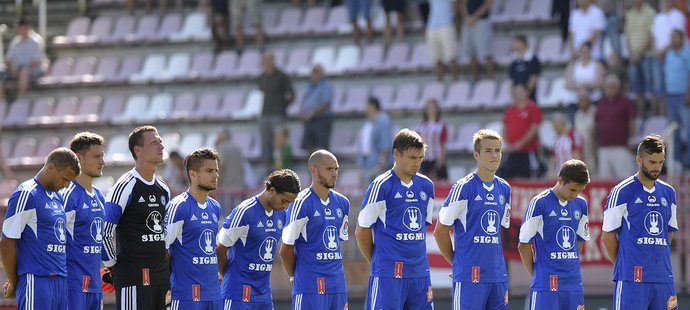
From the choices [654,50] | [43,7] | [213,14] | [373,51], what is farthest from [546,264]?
[43,7]

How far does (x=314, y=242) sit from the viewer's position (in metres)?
13.5

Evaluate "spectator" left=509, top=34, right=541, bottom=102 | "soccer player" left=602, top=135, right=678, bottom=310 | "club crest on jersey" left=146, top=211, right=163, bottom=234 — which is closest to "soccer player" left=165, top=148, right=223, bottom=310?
"club crest on jersey" left=146, top=211, right=163, bottom=234

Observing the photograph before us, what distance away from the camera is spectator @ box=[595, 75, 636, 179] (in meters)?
21.2

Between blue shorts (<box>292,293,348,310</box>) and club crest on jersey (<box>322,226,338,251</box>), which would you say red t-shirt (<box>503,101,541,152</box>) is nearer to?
club crest on jersey (<box>322,226,338,251</box>)

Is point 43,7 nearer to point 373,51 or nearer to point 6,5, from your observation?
point 6,5

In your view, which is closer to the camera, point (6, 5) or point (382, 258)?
point (382, 258)

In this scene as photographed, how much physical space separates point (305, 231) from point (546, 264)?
96.0 inches

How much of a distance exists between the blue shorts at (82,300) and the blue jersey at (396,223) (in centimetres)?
277

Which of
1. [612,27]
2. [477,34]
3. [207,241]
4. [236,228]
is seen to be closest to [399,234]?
[236,228]

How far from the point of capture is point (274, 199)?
1332 centimetres

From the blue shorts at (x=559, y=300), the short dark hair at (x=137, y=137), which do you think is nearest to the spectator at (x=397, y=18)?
the blue shorts at (x=559, y=300)

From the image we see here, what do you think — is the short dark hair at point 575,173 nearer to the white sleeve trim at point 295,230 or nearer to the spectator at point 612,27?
the white sleeve trim at point 295,230

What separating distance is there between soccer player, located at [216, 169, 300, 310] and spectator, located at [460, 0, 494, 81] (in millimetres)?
11716

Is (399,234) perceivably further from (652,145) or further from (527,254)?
(652,145)
